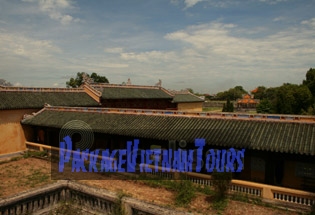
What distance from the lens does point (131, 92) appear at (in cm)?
3077

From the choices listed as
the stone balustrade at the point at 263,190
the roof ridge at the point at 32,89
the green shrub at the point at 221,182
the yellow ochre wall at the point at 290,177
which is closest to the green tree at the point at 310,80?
the roof ridge at the point at 32,89

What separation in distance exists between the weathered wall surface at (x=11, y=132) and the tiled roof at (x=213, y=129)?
254 cm

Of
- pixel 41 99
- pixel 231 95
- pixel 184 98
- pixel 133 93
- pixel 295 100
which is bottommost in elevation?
pixel 41 99

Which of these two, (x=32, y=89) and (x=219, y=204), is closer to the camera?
Answer: (x=219, y=204)

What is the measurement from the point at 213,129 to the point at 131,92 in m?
18.8

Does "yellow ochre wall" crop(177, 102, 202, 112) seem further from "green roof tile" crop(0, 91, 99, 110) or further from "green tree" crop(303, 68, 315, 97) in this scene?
"green tree" crop(303, 68, 315, 97)

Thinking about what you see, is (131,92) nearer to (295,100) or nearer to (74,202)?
(74,202)

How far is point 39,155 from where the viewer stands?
745 inches

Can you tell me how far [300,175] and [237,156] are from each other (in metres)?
2.87

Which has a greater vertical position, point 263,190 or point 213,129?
point 213,129

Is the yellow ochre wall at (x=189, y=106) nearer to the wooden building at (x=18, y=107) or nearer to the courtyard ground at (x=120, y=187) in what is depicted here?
the wooden building at (x=18, y=107)

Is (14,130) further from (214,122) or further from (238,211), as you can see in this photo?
(238,211)

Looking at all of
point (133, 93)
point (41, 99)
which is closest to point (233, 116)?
point (41, 99)

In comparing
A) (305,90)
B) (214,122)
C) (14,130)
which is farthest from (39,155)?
(305,90)
